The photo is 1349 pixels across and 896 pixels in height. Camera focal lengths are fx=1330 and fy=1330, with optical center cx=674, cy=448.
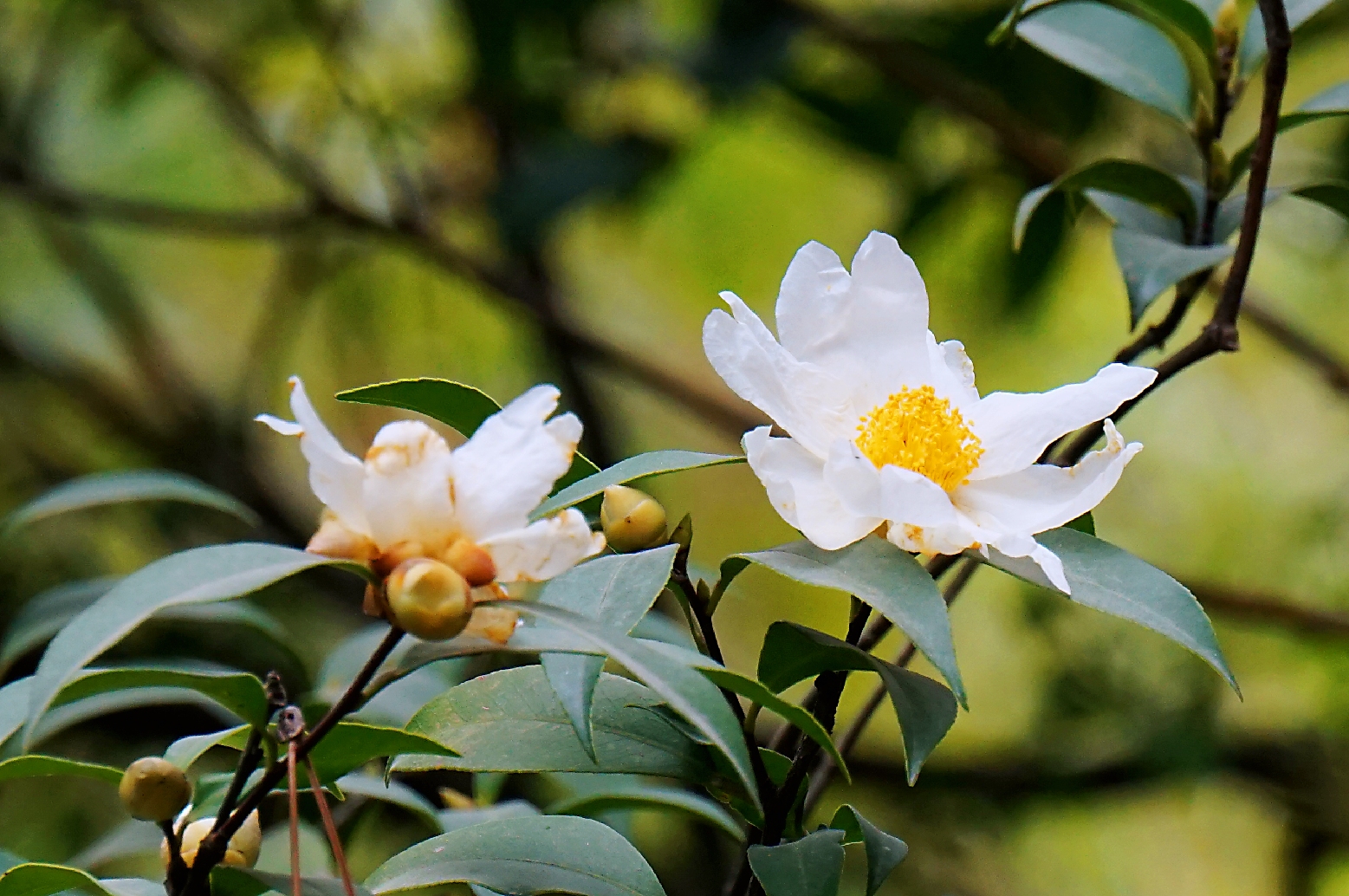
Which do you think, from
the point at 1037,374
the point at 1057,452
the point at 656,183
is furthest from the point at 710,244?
the point at 1057,452

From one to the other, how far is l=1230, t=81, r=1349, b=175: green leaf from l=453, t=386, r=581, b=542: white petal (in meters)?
0.43

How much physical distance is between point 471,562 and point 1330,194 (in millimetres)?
521

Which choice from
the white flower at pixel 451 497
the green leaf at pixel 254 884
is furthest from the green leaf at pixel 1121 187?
the green leaf at pixel 254 884

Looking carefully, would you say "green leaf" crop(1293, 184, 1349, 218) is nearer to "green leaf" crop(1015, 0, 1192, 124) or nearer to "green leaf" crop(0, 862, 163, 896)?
"green leaf" crop(1015, 0, 1192, 124)

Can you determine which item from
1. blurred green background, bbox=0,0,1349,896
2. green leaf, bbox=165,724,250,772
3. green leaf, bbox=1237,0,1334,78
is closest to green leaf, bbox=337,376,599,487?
green leaf, bbox=165,724,250,772

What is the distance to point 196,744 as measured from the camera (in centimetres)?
54

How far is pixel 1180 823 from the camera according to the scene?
2.00 meters

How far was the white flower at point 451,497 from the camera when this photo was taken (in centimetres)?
43

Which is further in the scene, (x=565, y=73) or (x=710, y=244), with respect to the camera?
(x=710, y=244)

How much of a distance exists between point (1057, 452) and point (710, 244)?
1445 millimetres

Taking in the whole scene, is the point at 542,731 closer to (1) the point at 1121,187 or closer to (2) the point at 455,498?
(2) the point at 455,498

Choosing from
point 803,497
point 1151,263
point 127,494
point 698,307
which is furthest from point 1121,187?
point 698,307

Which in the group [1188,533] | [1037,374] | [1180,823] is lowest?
[1180,823]

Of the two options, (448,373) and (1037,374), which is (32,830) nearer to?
(448,373)
